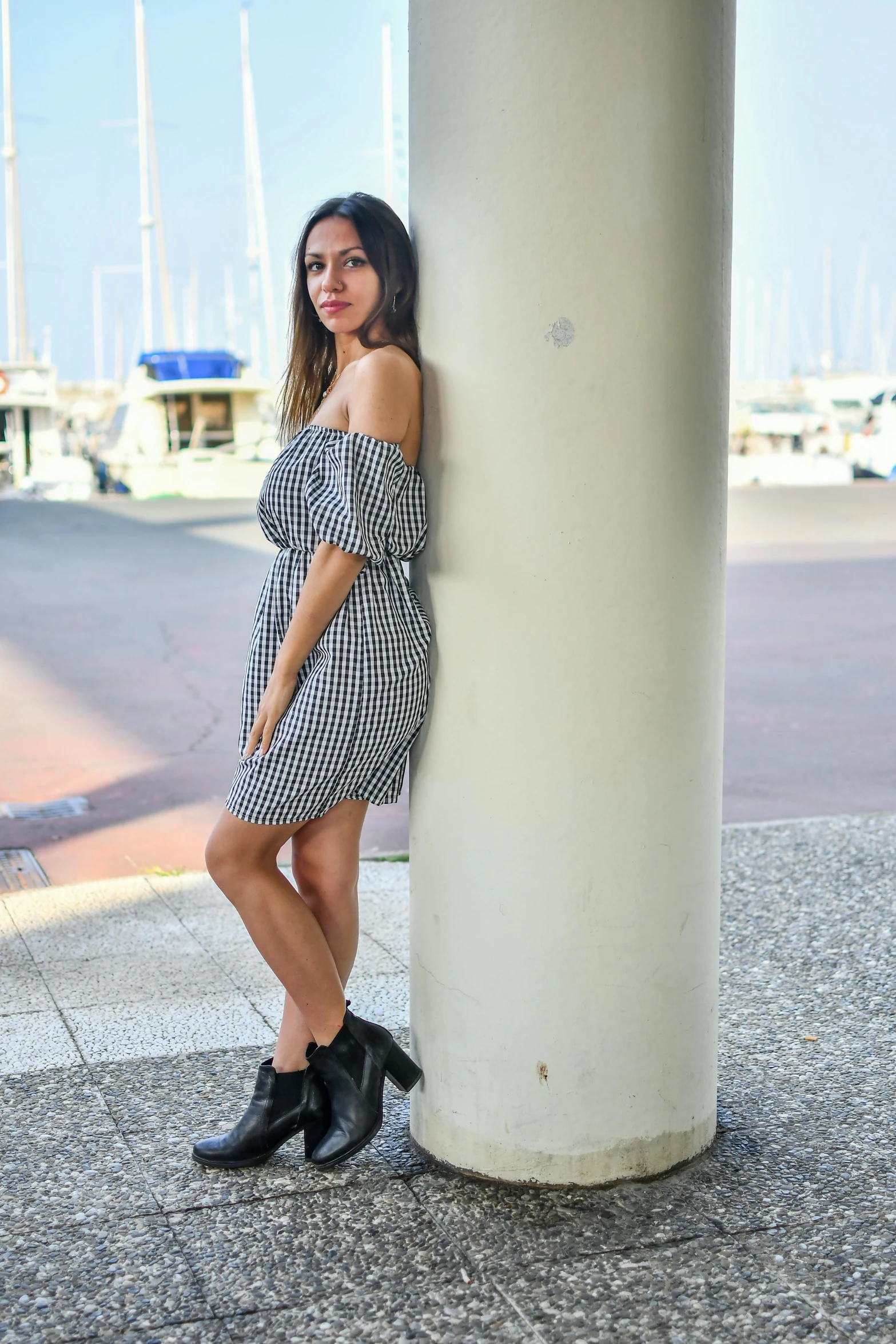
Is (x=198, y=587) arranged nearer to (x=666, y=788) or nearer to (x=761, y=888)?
(x=761, y=888)

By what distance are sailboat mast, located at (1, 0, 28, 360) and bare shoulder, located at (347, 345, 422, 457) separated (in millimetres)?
36414

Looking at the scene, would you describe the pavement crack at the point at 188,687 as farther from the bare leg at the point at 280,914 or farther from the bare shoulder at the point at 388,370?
the bare shoulder at the point at 388,370

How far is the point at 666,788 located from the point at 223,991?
1877mm

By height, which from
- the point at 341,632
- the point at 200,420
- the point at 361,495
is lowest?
the point at 341,632

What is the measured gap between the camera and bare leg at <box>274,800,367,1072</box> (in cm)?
297

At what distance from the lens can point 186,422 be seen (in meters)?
33.8

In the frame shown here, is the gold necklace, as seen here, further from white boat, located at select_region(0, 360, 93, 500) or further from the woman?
white boat, located at select_region(0, 360, 93, 500)

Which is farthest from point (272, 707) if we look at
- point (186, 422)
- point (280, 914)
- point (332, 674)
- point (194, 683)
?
point (186, 422)

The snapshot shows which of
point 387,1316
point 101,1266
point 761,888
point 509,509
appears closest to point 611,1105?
point 387,1316

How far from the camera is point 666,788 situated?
9.11 feet

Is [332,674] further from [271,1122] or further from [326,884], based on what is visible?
[271,1122]

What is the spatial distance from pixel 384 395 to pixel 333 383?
30cm

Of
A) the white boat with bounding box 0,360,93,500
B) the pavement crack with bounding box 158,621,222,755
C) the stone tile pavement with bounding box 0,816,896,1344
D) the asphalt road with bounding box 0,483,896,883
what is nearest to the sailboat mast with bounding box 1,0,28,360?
the white boat with bounding box 0,360,93,500

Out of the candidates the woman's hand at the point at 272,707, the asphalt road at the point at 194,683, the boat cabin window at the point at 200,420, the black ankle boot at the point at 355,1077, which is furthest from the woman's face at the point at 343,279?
the boat cabin window at the point at 200,420
